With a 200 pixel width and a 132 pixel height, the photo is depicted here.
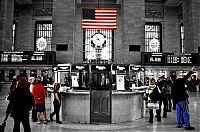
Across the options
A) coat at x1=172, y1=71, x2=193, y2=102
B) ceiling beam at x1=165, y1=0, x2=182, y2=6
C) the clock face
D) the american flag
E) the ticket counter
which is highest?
ceiling beam at x1=165, y1=0, x2=182, y2=6

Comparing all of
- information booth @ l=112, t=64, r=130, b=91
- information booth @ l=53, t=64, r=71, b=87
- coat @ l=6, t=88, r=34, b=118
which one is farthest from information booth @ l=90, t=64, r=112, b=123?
information booth @ l=53, t=64, r=71, b=87

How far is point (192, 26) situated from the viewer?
19016 millimetres

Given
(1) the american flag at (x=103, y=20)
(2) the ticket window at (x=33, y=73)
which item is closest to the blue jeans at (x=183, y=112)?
(1) the american flag at (x=103, y=20)

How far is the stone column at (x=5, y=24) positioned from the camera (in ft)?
58.7

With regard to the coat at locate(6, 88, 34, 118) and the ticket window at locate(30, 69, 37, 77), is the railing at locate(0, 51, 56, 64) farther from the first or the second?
the coat at locate(6, 88, 34, 118)

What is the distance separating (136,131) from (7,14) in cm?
1659

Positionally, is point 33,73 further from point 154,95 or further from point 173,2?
point 173,2

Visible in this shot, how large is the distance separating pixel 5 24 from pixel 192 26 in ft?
51.6

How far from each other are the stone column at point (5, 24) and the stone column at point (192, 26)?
614 inches

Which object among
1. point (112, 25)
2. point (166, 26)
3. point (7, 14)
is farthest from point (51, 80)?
point (166, 26)

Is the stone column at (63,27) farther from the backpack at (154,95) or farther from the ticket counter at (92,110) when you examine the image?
the backpack at (154,95)

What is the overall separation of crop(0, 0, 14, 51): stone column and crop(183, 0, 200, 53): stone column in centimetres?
1559

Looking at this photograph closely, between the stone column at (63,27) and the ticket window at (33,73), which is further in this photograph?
the ticket window at (33,73)

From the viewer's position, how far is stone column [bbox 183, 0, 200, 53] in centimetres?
1886
